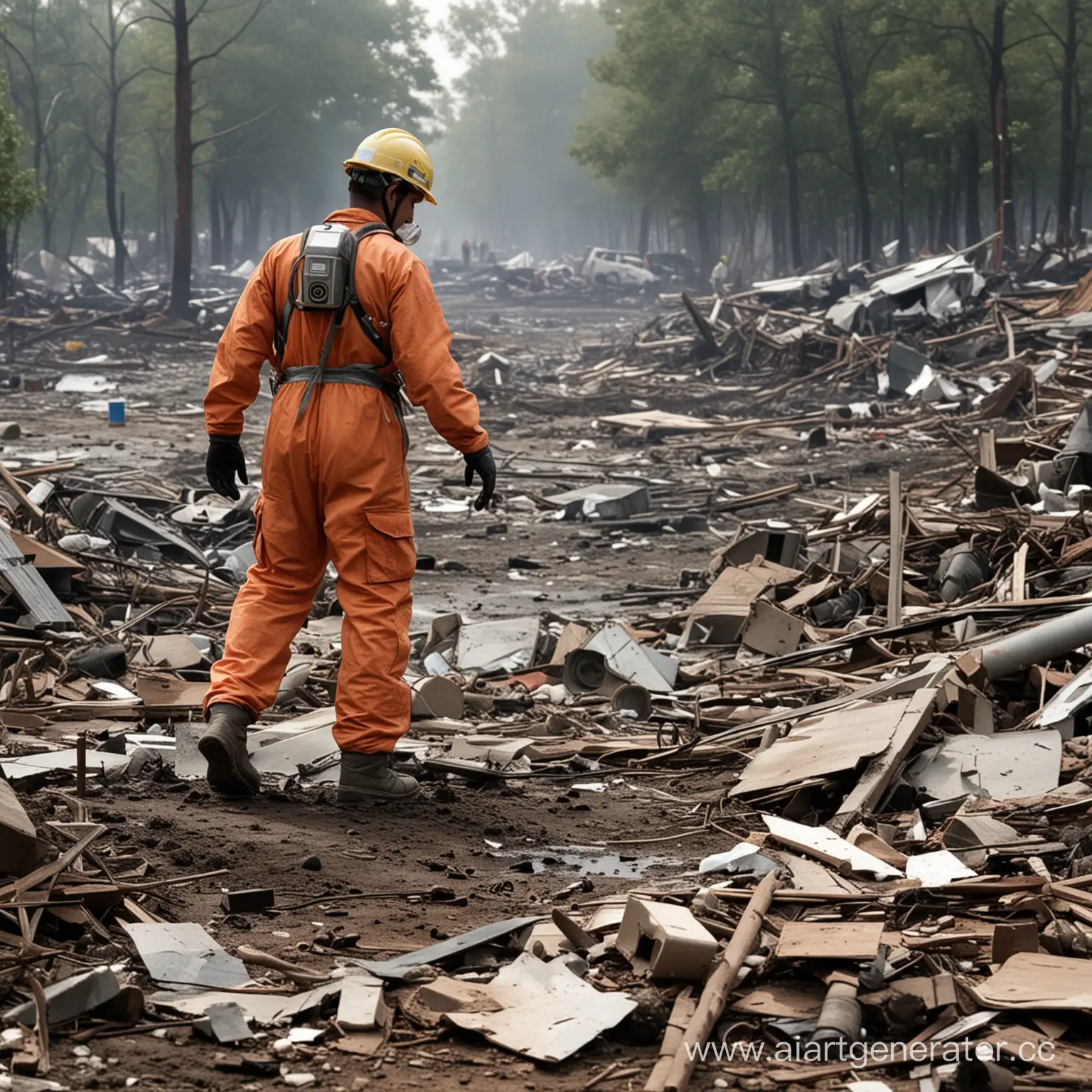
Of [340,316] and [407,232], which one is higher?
[407,232]

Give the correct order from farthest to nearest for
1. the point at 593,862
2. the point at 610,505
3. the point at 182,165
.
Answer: the point at 182,165 < the point at 610,505 < the point at 593,862

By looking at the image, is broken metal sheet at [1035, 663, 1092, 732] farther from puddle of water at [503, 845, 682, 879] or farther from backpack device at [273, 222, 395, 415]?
backpack device at [273, 222, 395, 415]

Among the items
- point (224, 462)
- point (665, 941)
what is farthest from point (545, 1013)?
point (224, 462)

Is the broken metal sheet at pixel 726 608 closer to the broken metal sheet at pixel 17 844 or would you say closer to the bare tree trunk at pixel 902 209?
the broken metal sheet at pixel 17 844

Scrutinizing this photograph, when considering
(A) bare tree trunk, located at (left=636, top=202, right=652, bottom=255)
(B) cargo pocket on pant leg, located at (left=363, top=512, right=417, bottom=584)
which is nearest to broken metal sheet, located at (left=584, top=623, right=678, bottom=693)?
(B) cargo pocket on pant leg, located at (left=363, top=512, right=417, bottom=584)

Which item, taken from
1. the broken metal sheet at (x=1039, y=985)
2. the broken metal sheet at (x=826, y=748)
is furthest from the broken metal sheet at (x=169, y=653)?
the broken metal sheet at (x=1039, y=985)

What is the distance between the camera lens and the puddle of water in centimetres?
477

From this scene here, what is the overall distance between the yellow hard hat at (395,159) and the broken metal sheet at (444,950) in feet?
8.73

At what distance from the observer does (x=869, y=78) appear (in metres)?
46.5

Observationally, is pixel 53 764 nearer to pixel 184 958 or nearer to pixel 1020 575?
pixel 184 958

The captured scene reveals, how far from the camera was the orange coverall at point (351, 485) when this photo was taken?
205 inches

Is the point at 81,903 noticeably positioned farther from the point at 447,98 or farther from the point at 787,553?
the point at 447,98

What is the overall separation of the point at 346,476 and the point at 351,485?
0.11 ft

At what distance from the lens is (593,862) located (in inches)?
193
